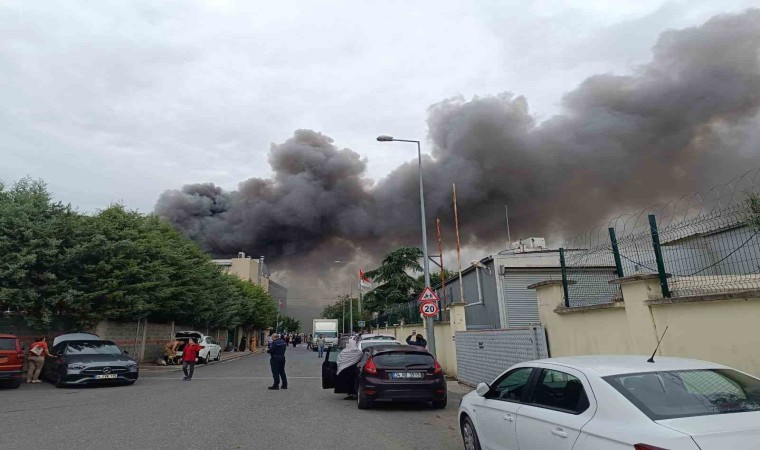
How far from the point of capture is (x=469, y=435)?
17.0 ft

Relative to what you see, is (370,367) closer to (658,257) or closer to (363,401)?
(363,401)

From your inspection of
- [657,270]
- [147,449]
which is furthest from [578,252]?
[147,449]

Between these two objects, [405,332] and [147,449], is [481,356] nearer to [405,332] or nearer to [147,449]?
[147,449]

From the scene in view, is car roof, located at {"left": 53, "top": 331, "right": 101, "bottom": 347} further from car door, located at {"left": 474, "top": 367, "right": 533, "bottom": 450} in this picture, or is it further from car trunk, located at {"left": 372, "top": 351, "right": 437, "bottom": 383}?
car door, located at {"left": 474, "top": 367, "right": 533, "bottom": 450}

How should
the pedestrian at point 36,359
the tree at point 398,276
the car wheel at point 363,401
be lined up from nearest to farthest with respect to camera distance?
1. the car wheel at point 363,401
2. the pedestrian at point 36,359
3. the tree at point 398,276

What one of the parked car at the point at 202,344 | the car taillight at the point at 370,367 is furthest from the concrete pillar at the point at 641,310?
the parked car at the point at 202,344

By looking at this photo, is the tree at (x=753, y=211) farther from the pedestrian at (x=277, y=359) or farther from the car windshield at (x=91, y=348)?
the car windshield at (x=91, y=348)

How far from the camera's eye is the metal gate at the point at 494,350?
9.13 metres

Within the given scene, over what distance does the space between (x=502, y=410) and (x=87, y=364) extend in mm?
12669

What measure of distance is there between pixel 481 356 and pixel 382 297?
28029 mm

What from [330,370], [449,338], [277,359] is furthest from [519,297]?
[330,370]

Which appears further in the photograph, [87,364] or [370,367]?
[87,364]

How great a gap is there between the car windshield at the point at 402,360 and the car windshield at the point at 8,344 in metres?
10.8

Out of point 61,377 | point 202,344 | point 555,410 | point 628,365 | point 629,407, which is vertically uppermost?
point 202,344
